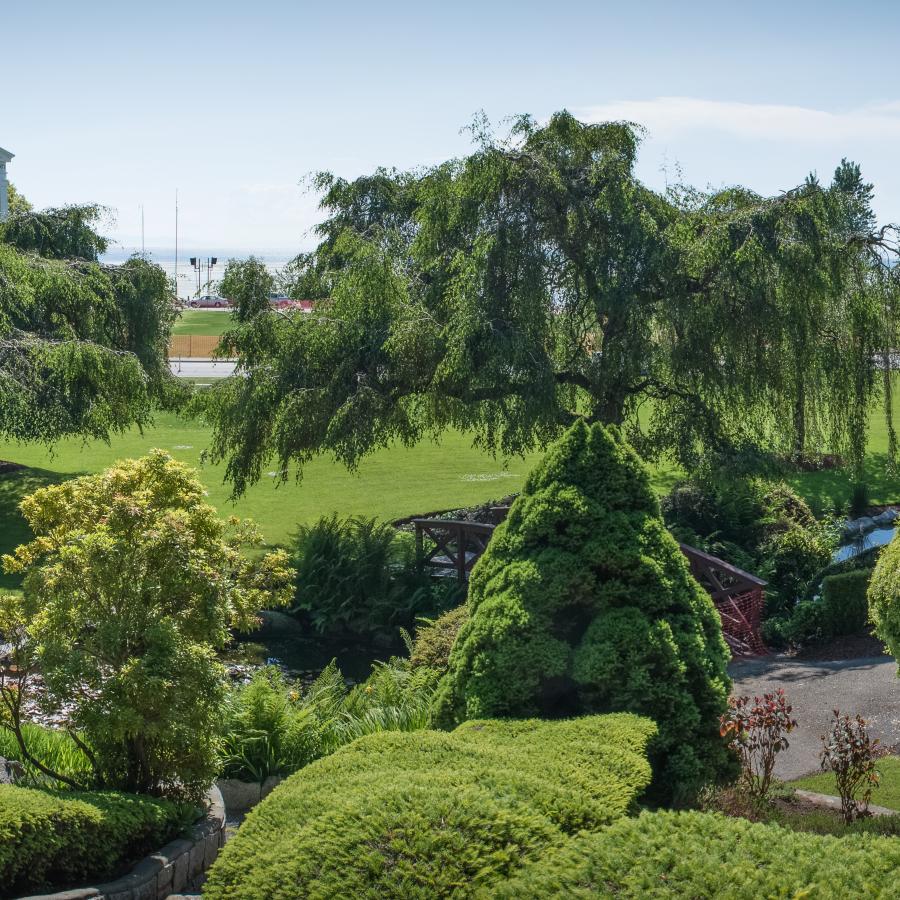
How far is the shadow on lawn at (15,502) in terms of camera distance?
20994 mm

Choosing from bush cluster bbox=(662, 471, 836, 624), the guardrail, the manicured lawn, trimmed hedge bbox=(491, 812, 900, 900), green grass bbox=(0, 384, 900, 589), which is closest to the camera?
trimmed hedge bbox=(491, 812, 900, 900)

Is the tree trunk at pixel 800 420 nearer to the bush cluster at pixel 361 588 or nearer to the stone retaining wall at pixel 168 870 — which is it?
the bush cluster at pixel 361 588

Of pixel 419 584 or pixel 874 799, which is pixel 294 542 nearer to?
pixel 419 584

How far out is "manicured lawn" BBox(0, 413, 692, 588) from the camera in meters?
24.0

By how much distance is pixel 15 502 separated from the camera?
24281mm

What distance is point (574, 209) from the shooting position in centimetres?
1939

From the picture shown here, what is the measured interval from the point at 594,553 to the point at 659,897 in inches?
172

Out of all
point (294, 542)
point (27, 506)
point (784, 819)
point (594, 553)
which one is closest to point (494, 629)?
point (594, 553)

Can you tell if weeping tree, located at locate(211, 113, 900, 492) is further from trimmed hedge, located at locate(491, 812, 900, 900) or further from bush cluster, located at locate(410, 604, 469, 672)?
trimmed hedge, located at locate(491, 812, 900, 900)

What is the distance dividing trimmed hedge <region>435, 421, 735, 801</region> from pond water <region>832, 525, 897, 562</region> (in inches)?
465

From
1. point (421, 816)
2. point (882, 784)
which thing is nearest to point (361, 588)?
point (882, 784)

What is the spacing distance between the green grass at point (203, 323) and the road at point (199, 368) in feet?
39.1

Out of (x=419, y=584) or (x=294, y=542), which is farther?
(x=294, y=542)

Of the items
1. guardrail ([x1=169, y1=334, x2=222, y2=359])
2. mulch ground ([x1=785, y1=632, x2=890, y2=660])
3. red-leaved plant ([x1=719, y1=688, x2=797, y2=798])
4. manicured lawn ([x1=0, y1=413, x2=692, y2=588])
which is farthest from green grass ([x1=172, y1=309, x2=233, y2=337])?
red-leaved plant ([x1=719, y1=688, x2=797, y2=798])
